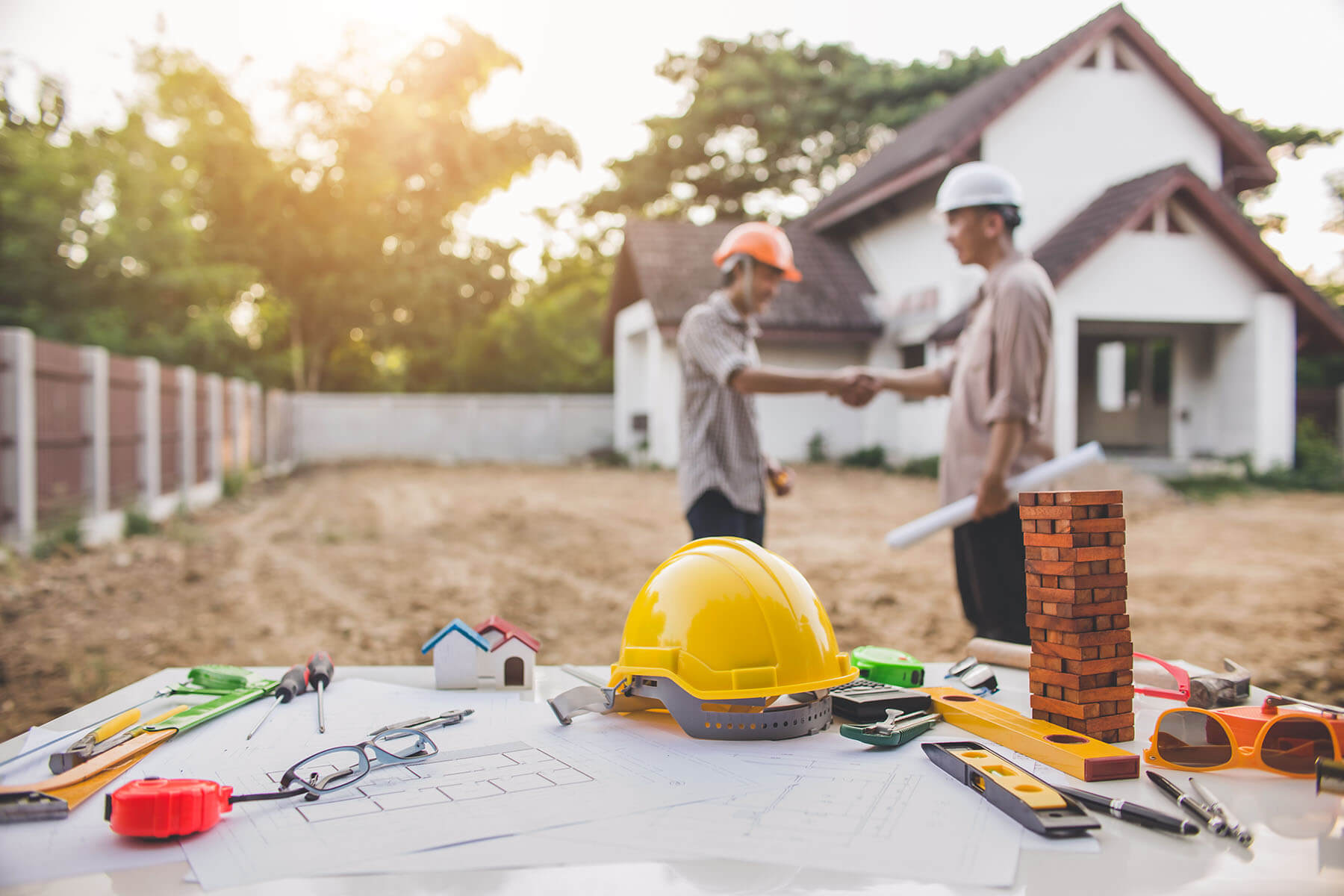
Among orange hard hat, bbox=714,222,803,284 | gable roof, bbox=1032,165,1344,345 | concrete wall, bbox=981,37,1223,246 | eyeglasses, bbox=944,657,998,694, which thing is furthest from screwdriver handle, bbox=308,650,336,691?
concrete wall, bbox=981,37,1223,246

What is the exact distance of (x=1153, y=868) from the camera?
3.10ft

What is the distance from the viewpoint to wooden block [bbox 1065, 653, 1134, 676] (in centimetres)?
131

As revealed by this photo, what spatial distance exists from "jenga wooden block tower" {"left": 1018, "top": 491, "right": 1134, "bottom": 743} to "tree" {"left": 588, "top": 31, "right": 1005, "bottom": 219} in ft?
63.1

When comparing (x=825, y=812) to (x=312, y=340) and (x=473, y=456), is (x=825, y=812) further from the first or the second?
(x=312, y=340)

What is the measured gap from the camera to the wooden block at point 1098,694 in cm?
131

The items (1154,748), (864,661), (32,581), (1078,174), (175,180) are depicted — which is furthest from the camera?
(175,180)

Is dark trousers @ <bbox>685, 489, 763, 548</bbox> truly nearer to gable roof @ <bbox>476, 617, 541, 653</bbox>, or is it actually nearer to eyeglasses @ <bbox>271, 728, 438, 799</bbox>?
gable roof @ <bbox>476, 617, 541, 653</bbox>

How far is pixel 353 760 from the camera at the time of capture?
1.28m

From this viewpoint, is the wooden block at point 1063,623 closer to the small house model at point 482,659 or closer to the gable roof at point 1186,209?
the small house model at point 482,659

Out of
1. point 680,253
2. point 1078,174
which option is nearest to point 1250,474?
point 1078,174

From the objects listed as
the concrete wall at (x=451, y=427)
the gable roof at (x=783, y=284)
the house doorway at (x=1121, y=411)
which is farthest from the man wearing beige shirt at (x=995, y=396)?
the concrete wall at (x=451, y=427)

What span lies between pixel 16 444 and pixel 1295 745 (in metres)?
8.22

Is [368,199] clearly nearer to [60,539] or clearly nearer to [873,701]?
[60,539]

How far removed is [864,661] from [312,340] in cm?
2986
